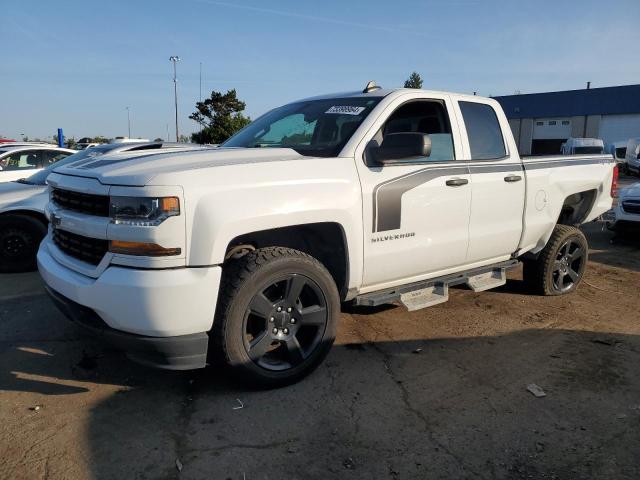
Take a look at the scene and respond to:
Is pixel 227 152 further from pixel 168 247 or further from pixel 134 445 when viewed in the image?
pixel 134 445

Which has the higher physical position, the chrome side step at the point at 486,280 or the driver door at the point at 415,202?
the driver door at the point at 415,202

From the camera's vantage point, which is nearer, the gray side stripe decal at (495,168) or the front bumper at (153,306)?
the front bumper at (153,306)

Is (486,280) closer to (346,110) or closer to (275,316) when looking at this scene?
(346,110)

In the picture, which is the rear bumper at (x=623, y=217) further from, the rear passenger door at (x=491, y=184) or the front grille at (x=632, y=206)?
the rear passenger door at (x=491, y=184)

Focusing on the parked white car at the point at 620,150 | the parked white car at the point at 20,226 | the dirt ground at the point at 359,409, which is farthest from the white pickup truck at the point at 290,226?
the parked white car at the point at 620,150

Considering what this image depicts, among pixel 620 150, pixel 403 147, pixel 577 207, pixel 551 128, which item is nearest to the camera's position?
pixel 403 147

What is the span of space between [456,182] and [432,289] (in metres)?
0.87

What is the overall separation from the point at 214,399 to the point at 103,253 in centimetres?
→ 112

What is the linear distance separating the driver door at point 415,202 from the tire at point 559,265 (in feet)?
4.80

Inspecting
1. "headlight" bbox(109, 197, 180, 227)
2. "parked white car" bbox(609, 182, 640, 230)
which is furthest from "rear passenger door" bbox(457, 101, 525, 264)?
"parked white car" bbox(609, 182, 640, 230)

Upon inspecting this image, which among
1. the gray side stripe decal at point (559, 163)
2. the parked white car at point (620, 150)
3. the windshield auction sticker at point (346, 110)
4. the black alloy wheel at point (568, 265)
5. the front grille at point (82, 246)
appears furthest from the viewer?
the parked white car at point (620, 150)

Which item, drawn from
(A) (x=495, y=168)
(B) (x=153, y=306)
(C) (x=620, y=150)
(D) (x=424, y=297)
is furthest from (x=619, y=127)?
(B) (x=153, y=306)

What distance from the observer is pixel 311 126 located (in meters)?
4.08

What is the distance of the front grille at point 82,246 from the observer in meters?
2.92
